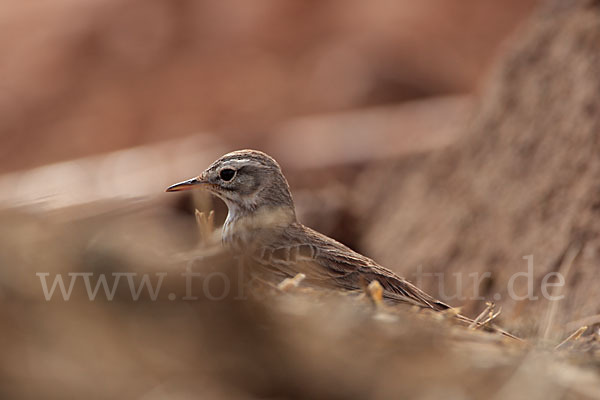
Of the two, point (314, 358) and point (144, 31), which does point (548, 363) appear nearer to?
point (314, 358)

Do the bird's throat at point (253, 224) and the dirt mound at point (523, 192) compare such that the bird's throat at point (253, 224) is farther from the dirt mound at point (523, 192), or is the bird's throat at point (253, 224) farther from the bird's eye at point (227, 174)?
the dirt mound at point (523, 192)

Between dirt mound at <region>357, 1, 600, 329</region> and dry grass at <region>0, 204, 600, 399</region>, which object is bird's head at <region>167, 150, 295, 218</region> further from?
dry grass at <region>0, 204, 600, 399</region>

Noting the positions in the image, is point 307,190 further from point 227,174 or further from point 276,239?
point 276,239

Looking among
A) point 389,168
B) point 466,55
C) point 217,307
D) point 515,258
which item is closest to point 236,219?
point 515,258

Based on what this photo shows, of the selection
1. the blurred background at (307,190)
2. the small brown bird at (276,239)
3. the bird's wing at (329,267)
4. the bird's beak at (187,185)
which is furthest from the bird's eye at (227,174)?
the bird's wing at (329,267)

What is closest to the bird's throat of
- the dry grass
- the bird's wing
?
the bird's wing

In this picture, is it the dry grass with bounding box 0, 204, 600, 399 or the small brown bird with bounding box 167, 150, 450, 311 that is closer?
the dry grass with bounding box 0, 204, 600, 399
